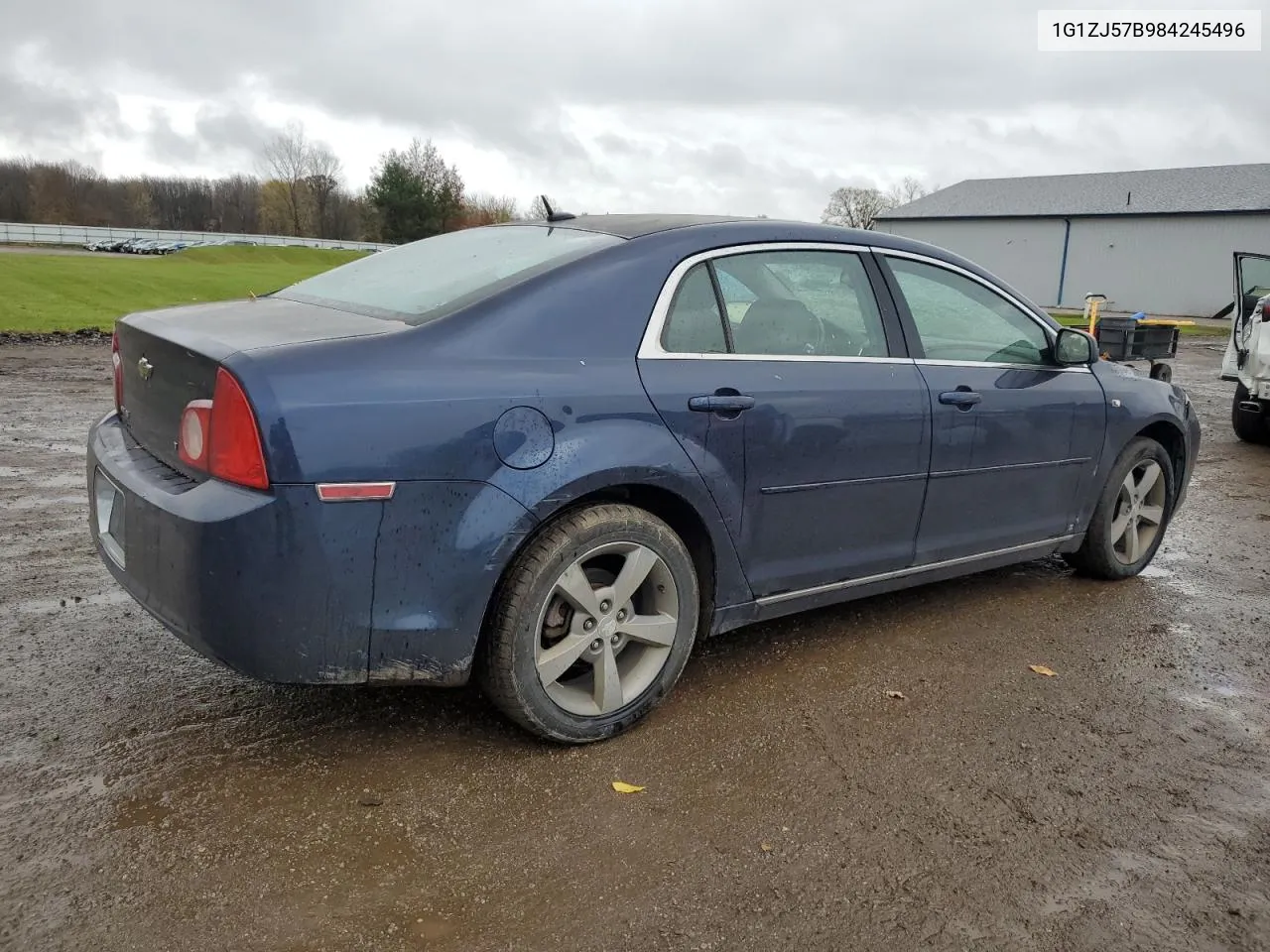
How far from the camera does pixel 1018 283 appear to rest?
1892 inches

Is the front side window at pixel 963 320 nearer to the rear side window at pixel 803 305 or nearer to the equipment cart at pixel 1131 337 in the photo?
the rear side window at pixel 803 305

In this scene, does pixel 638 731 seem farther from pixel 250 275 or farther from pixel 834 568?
pixel 250 275

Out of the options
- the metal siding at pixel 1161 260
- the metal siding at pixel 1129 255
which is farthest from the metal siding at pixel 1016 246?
the metal siding at pixel 1161 260

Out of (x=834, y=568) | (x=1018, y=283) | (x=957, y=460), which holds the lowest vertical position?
(x=834, y=568)

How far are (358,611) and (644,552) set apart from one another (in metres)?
0.89

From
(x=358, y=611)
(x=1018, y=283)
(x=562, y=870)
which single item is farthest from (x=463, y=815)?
(x=1018, y=283)

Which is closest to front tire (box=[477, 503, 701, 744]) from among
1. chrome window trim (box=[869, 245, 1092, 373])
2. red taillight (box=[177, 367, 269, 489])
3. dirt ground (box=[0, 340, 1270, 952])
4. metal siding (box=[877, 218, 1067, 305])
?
dirt ground (box=[0, 340, 1270, 952])

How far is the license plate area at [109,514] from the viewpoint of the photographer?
116 inches

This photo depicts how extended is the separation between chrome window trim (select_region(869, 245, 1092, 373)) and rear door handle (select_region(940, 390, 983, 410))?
0.39ft

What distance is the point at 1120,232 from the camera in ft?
146

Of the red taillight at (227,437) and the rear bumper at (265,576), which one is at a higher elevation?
the red taillight at (227,437)

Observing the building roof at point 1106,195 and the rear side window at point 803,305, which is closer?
the rear side window at point 803,305

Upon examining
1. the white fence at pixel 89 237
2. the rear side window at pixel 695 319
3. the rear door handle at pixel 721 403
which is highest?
the white fence at pixel 89 237

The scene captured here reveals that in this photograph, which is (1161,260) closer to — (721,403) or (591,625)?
(721,403)
